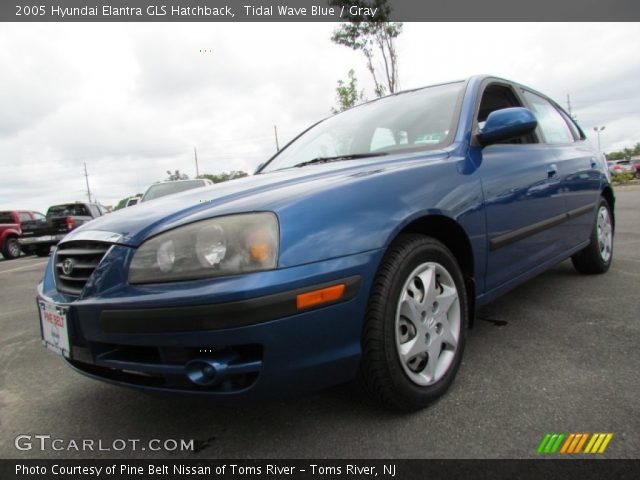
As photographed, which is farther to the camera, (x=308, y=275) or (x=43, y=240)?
(x=43, y=240)

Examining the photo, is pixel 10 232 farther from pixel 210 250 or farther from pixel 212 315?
pixel 212 315

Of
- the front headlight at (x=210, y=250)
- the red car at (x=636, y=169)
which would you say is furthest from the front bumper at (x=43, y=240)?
the red car at (x=636, y=169)

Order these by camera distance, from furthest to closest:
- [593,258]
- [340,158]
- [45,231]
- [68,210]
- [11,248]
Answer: [11,248] → [68,210] → [45,231] → [593,258] → [340,158]

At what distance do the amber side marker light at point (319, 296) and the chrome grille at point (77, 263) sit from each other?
756mm

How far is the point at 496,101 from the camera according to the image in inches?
109

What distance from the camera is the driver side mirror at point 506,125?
2.20 m

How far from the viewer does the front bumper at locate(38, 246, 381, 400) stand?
4.51 feet

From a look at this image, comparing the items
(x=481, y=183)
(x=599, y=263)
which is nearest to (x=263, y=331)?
(x=481, y=183)

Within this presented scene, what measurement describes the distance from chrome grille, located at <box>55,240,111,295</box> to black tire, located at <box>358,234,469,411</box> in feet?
3.26

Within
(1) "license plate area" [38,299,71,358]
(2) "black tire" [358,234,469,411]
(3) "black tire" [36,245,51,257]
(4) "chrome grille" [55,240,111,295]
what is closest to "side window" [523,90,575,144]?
(2) "black tire" [358,234,469,411]

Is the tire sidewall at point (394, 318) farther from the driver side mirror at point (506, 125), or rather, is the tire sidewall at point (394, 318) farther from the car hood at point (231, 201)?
the driver side mirror at point (506, 125)

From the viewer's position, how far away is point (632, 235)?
5773 mm

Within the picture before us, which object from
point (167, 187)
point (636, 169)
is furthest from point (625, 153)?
point (167, 187)

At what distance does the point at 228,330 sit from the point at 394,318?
2.02 feet
